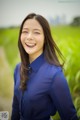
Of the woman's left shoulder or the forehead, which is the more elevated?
the forehead

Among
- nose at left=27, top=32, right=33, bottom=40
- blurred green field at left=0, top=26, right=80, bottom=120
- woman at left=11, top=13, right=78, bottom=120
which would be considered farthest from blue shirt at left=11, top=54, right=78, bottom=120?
blurred green field at left=0, top=26, right=80, bottom=120

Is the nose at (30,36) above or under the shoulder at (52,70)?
above

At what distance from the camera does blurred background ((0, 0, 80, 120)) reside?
68.0 inches

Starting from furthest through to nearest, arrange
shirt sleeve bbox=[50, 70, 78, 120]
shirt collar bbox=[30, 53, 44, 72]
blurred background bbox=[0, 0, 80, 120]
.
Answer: blurred background bbox=[0, 0, 80, 120] → shirt collar bbox=[30, 53, 44, 72] → shirt sleeve bbox=[50, 70, 78, 120]

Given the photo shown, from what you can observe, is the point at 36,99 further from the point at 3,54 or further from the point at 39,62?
the point at 3,54

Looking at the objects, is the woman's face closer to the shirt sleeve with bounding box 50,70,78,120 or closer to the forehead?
the forehead

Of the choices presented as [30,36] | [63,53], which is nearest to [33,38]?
[30,36]

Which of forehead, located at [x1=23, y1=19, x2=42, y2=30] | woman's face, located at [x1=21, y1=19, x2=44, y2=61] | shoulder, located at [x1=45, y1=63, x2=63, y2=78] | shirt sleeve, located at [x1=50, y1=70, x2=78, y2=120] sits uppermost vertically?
forehead, located at [x1=23, y1=19, x2=42, y2=30]

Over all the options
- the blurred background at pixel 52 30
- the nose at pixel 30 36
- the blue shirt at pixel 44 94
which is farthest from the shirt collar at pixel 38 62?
the blurred background at pixel 52 30

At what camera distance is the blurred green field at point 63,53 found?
69.2 inches

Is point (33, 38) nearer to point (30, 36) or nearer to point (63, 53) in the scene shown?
point (30, 36)

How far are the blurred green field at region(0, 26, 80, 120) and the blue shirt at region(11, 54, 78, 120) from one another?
1.17 feet

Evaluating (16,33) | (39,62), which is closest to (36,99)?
(39,62)

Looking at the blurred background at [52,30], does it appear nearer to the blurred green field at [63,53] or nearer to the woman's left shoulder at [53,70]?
the blurred green field at [63,53]
